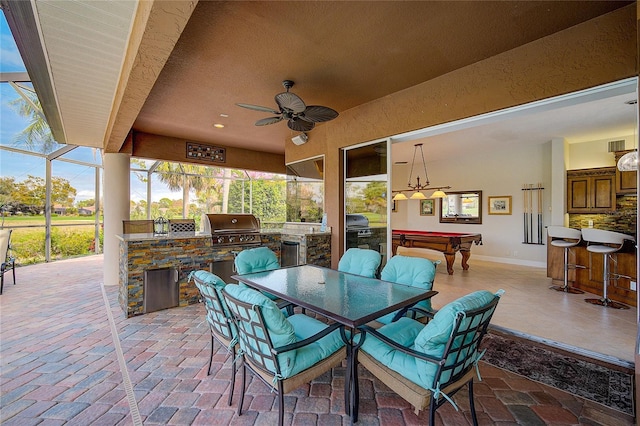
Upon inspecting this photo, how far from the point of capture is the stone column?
5.04 m

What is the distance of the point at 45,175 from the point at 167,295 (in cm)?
587

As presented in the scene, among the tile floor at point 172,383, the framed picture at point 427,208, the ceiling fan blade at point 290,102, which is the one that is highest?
the ceiling fan blade at point 290,102

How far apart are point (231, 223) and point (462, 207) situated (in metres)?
6.84

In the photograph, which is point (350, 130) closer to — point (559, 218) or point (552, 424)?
A: point (552, 424)

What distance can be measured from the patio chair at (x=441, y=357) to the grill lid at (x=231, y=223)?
3.22 m

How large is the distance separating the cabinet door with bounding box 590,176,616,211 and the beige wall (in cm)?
479

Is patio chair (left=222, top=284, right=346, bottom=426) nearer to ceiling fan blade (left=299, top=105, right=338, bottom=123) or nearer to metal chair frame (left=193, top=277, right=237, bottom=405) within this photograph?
metal chair frame (left=193, top=277, right=237, bottom=405)

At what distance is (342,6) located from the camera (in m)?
2.06

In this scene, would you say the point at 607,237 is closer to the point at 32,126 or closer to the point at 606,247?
the point at 606,247

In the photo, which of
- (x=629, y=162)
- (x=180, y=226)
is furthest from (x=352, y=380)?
(x=629, y=162)

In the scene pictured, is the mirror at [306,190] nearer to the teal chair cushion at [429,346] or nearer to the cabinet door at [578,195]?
the teal chair cushion at [429,346]

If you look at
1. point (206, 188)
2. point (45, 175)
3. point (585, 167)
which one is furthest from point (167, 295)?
point (585, 167)

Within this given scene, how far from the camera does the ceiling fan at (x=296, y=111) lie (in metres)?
2.75

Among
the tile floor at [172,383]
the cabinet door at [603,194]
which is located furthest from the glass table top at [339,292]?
the cabinet door at [603,194]
